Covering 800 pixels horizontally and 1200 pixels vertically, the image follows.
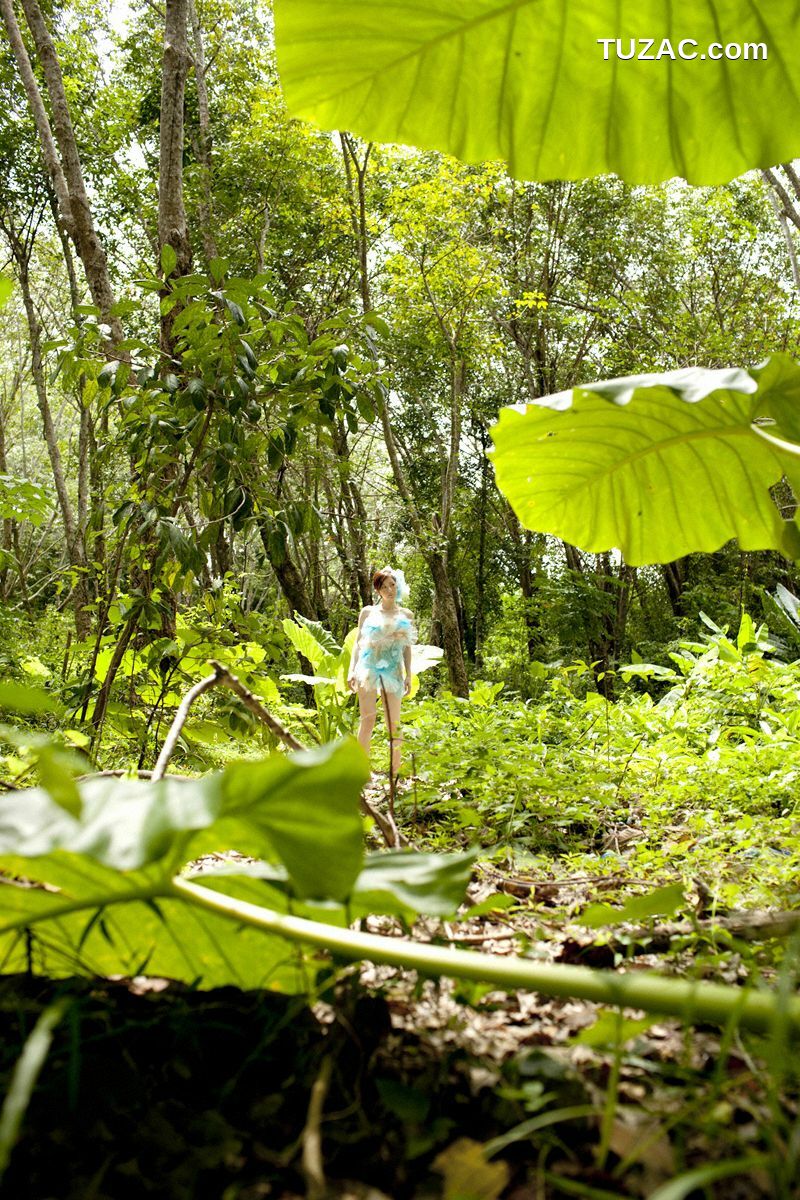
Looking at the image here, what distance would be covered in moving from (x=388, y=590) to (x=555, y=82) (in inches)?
150

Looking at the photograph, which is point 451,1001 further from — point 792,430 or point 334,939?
point 792,430

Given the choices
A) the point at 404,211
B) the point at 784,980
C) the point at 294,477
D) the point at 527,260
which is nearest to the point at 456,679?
the point at 404,211

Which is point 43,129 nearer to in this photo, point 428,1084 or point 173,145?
point 173,145

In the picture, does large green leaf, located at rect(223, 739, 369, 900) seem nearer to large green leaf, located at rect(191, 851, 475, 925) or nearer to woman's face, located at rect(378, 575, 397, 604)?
large green leaf, located at rect(191, 851, 475, 925)

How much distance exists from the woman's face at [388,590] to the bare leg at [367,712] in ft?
2.16

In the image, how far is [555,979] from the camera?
0.66 metres

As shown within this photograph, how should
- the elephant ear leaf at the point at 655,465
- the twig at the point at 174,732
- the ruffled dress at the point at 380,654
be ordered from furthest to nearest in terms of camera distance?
1. the ruffled dress at the point at 380,654
2. the elephant ear leaf at the point at 655,465
3. the twig at the point at 174,732

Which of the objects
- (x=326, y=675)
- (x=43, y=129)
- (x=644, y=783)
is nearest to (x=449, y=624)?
(x=326, y=675)

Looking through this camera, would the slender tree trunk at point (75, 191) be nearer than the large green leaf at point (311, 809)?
No

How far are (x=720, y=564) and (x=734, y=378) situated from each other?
44.1ft

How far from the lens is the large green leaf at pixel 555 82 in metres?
1.62

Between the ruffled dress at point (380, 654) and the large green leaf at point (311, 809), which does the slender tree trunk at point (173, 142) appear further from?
the large green leaf at point (311, 809)

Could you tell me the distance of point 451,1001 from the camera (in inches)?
39.4

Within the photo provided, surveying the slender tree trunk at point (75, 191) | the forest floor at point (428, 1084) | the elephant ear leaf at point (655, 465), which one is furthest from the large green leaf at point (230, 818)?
the slender tree trunk at point (75, 191)
